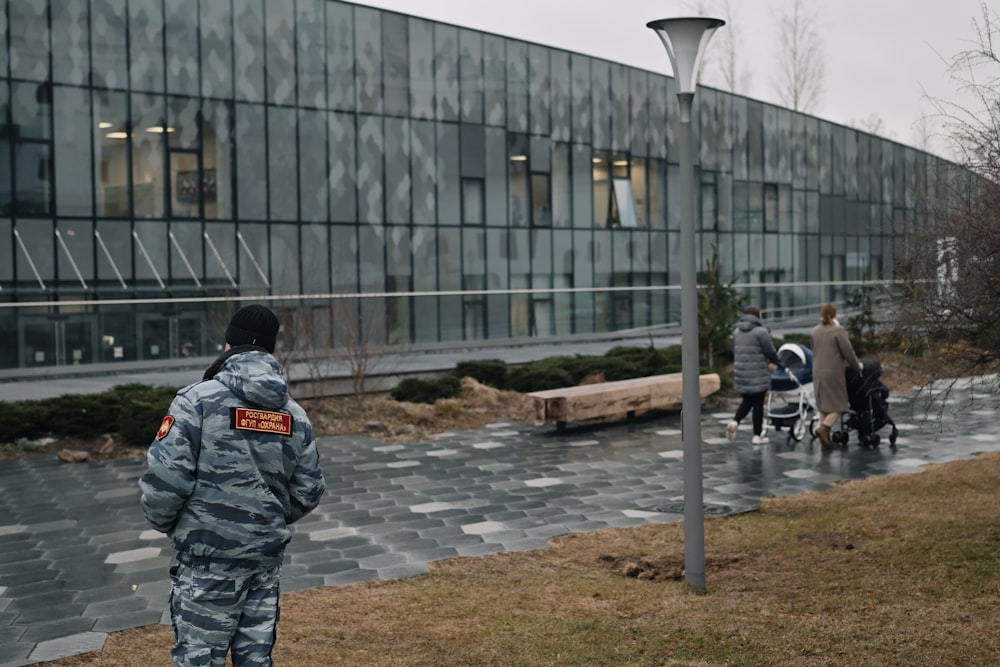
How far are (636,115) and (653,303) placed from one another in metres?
8.71

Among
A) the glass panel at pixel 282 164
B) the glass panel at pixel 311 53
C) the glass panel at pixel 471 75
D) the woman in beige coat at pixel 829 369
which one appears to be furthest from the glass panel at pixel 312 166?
the woman in beige coat at pixel 829 369

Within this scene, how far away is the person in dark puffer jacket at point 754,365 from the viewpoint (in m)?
14.5

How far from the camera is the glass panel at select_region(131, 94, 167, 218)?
26.9 m

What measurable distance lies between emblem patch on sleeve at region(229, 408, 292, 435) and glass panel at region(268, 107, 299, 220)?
25282 millimetres

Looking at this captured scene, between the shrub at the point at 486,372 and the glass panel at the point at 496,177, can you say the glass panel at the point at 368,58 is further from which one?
the shrub at the point at 486,372

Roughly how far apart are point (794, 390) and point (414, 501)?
6.86 metres

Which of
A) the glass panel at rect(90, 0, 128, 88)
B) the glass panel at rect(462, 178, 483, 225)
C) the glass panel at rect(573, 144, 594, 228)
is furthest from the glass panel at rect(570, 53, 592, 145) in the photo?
the glass panel at rect(90, 0, 128, 88)

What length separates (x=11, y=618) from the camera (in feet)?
23.2

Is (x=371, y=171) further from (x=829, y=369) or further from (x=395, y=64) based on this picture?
(x=829, y=369)

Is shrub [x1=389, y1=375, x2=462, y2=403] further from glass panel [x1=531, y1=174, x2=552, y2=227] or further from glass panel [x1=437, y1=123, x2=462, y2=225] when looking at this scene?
glass panel [x1=531, y1=174, x2=552, y2=227]

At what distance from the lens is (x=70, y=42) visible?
84.7 feet

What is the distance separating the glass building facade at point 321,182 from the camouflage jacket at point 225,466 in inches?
489

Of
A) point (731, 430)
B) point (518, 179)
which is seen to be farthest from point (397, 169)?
point (731, 430)

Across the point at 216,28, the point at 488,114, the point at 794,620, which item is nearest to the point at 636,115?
the point at 488,114
